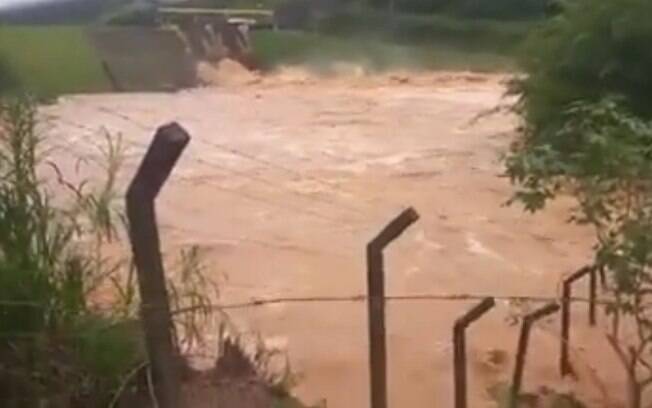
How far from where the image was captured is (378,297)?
2566 mm

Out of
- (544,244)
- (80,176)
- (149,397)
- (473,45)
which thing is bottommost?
(473,45)

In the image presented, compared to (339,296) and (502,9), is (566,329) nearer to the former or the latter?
(339,296)

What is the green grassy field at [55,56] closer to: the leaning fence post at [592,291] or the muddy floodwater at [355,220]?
the muddy floodwater at [355,220]

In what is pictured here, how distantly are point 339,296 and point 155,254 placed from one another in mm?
2550

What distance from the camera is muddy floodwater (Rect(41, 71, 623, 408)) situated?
421 centimetres

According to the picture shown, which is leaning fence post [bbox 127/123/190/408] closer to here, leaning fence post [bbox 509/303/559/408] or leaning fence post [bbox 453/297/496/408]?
leaning fence post [bbox 453/297/496/408]

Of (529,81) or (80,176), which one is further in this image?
(529,81)

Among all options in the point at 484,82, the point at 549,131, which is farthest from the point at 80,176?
the point at 484,82

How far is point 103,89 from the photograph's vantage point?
9.62 meters

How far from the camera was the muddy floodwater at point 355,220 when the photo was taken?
4.21 metres

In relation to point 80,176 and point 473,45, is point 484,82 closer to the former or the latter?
point 473,45

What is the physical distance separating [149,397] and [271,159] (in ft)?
16.0

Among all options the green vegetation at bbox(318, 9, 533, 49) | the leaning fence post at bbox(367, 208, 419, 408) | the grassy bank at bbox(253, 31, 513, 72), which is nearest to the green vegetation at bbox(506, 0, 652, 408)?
the leaning fence post at bbox(367, 208, 419, 408)

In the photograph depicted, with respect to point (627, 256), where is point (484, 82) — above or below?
below
